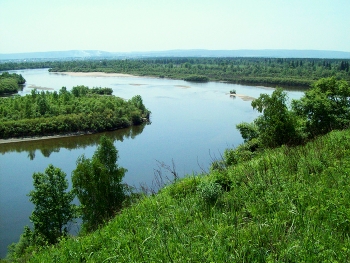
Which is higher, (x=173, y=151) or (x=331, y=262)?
(x=331, y=262)

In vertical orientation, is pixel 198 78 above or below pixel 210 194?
below

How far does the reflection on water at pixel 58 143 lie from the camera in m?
24.4

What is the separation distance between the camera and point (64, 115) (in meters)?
30.2

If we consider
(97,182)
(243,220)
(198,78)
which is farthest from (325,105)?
(198,78)

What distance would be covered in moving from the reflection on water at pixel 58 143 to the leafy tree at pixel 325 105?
16.7 m

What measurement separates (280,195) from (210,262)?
1.19 meters

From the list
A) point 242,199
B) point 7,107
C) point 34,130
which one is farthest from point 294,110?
point 7,107

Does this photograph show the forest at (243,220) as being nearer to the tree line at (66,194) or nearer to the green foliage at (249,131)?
the tree line at (66,194)

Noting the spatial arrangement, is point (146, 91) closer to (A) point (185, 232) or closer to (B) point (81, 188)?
(B) point (81, 188)

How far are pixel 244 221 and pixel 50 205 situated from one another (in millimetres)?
9167

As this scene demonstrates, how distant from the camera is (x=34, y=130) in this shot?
2780cm

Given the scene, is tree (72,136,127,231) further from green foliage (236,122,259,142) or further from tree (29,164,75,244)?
green foliage (236,122,259,142)

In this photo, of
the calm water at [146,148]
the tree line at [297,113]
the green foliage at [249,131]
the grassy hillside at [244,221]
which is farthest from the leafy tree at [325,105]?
the grassy hillside at [244,221]

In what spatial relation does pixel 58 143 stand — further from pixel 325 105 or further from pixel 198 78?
pixel 198 78
